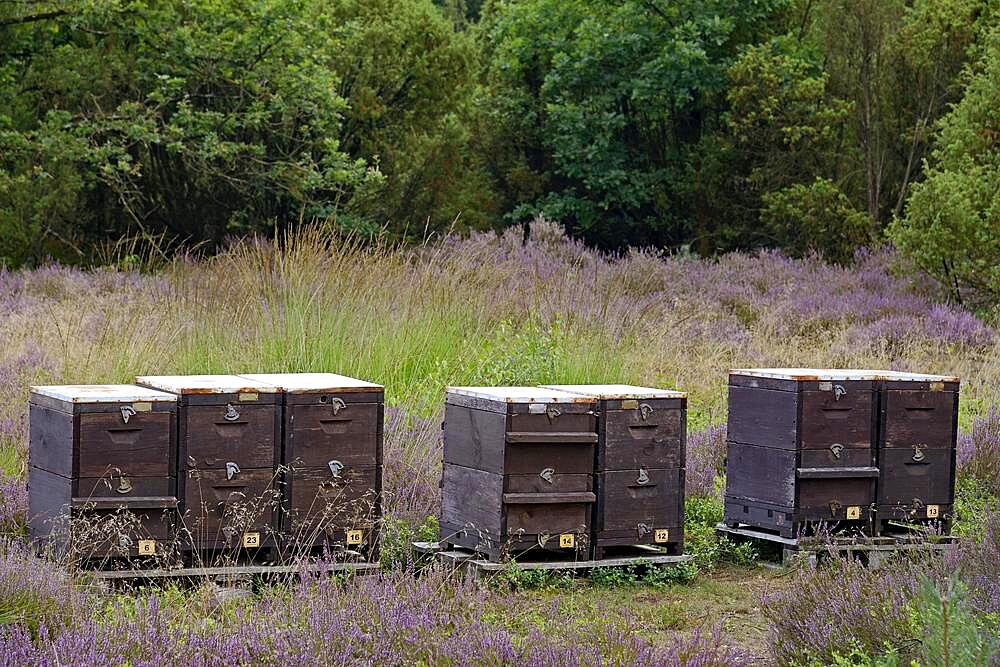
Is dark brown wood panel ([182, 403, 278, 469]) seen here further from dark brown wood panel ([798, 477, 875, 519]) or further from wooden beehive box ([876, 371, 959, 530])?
wooden beehive box ([876, 371, 959, 530])

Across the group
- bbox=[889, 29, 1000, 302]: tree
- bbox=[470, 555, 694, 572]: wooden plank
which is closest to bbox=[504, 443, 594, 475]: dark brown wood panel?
bbox=[470, 555, 694, 572]: wooden plank

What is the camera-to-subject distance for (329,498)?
21.3 feet

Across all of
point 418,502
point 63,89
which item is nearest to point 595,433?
point 418,502

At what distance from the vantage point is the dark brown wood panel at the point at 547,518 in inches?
266

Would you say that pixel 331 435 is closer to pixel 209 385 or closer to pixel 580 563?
pixel 209 385

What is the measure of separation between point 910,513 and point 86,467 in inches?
185

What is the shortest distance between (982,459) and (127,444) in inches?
248

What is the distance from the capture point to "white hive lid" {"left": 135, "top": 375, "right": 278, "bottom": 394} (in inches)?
247

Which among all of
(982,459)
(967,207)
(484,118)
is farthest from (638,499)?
(484,118)

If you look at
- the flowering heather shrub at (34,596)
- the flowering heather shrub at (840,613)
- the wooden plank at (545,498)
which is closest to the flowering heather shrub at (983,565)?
the flowering heather shrub at (840,613)

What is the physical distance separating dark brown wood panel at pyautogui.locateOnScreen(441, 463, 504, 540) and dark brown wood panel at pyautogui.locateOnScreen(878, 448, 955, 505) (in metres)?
2.46

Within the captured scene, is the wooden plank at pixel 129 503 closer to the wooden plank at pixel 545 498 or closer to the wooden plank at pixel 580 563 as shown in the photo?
the wooden plank at pixel 580 563

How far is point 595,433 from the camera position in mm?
6926

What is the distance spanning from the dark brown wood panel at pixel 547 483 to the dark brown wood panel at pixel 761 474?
129cm
